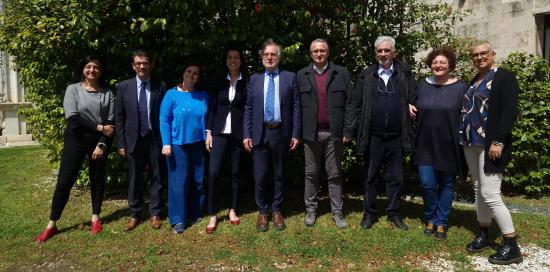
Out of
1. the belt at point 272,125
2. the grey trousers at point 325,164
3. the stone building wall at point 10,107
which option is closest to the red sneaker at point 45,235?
the belt at point 272,125

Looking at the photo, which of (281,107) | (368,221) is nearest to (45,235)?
(281,107)

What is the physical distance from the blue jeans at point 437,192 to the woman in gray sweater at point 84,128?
3383 millimetres

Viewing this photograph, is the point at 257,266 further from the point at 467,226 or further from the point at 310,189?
the point at 467,226

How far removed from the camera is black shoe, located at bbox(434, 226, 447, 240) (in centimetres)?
447

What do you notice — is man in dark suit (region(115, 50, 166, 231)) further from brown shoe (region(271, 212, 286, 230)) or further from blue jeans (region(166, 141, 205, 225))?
brown shoe (region(271, 212, 286, 230))

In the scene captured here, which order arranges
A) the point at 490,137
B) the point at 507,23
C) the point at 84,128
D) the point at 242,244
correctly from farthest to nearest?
1. the point at 507,23
2. the point at 84,128
3. the point at 242,244
4. the point at 490,137

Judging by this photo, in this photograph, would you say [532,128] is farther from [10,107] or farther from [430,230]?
[10,107]

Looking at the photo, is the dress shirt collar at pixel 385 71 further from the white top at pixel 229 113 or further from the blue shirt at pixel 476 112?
the white top at pixel 229 113

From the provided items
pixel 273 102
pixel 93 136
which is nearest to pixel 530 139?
pixel 273 102

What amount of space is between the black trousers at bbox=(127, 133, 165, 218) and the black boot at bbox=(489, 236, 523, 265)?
3.46m

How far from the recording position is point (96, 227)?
4.86m

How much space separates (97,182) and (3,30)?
301cm

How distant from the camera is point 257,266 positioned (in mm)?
3906

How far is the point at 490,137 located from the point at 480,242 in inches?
42.7
